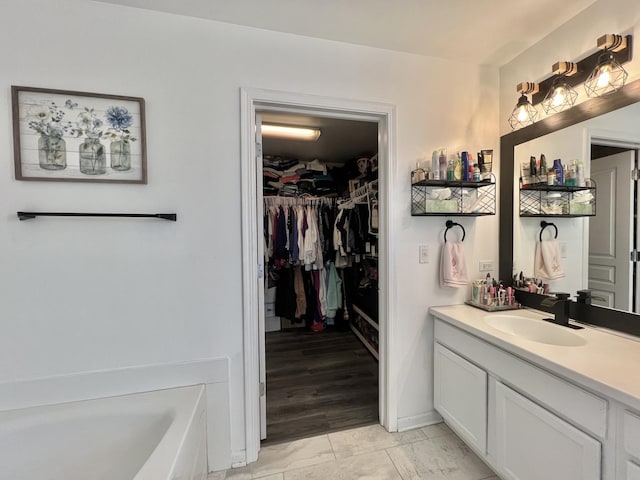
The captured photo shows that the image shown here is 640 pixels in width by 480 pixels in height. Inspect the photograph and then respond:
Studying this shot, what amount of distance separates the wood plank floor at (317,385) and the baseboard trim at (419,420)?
0.20 m

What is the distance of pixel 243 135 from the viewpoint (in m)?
1.54

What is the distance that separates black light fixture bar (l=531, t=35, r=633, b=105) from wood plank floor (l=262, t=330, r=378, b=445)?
244cm

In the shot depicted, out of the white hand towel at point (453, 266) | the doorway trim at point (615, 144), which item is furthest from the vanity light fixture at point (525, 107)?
the white hand towel at point (453, 266)

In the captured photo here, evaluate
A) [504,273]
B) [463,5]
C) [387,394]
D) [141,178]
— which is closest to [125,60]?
[141,178]

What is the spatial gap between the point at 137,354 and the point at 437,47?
8.35 feet

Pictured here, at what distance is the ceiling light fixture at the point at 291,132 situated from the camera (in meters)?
2.56

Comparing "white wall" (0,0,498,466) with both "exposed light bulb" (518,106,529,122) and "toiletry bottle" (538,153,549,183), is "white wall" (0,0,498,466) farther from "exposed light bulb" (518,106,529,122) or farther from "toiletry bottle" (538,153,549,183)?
"toiletry bottle" (538,153,549,183)

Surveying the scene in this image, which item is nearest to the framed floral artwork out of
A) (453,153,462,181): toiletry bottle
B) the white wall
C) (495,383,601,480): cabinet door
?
the white wall

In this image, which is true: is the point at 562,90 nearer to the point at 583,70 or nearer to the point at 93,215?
the point at 583,70

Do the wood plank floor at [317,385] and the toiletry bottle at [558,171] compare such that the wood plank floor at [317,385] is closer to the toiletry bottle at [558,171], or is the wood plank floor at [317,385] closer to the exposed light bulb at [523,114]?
the toiletry bottle at [558,171]

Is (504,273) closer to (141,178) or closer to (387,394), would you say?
(387,394)

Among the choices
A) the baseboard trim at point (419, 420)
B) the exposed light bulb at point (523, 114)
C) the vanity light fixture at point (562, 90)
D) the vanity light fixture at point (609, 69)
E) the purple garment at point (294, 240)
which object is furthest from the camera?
the purple garment at point (294, 240)

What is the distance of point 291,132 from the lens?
2680mm

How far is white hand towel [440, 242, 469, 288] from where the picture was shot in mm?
1821
